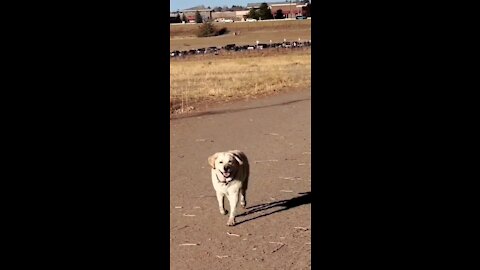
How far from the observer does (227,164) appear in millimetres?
6574

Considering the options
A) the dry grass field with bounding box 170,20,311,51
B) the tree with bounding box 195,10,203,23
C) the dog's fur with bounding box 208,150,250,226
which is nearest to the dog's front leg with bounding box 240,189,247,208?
the dog's fur with bounding box 208,150,250,226

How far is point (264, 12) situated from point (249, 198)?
79.6 meters

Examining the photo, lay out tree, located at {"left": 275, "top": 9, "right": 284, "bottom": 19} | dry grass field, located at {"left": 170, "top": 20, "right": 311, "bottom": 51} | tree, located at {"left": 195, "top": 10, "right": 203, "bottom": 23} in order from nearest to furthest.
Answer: dry grass field, located at {"left": 170, "top": 20, "right": 311, "bottom": 51}
tree, located at {"left": 275, "top": 9, "right": 284, "bottom": 19}
tree, located at {"left": 195, "top": 10, "right": 203, "bottom": 23}

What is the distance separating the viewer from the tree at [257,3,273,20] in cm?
8512

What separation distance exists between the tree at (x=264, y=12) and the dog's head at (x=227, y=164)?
79.5m

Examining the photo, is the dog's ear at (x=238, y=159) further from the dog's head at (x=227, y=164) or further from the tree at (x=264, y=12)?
the tree at (x=264, y=12)

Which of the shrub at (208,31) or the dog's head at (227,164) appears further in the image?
the shrub at (208,31)

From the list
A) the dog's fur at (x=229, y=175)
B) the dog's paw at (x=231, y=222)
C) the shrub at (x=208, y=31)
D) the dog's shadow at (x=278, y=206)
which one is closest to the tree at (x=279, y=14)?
the shrub at (x=208, y=31)

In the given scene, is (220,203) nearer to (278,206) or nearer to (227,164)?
(227,164)

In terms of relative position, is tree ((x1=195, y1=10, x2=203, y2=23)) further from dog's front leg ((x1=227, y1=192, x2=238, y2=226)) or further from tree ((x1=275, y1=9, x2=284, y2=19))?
dog's front leg ((x1=227, y1=192, x2=238, y2=226))

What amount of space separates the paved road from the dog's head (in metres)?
0.39

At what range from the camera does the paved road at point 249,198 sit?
17.7 ft
